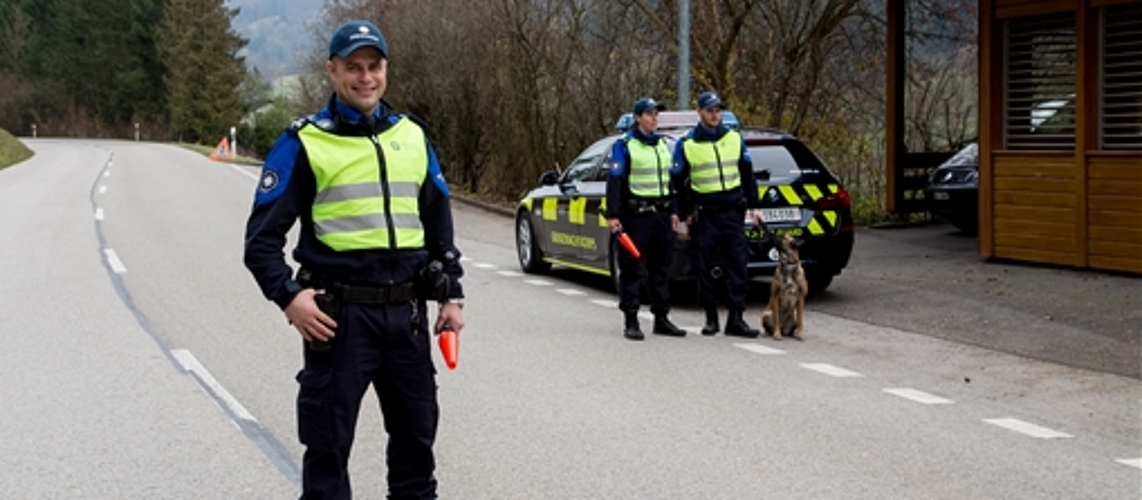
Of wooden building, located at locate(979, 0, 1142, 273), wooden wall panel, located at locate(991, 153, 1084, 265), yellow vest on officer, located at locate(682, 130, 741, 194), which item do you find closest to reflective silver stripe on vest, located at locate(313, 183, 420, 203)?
yellow vest on officer, located at locate(682, 130, 741, 194)

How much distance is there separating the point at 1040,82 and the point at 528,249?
5645 mm

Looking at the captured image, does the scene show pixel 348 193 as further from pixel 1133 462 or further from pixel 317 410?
pixel 1133 462

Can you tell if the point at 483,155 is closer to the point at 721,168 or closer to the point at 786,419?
the point at 721,168

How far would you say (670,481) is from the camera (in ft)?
21.3

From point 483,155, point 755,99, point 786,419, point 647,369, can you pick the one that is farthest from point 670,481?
point 483,155

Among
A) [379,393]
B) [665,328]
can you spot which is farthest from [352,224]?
[665,328]

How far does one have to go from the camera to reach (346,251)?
185 inches

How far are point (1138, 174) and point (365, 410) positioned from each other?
28.6ft

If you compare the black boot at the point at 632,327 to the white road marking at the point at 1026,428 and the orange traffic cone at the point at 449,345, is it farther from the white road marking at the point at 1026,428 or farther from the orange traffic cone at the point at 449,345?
the orange traffic cone at the point at 449,345

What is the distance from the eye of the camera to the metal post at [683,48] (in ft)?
61.3

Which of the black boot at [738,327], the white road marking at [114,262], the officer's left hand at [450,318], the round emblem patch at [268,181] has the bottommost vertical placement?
the black boot at [738,327]

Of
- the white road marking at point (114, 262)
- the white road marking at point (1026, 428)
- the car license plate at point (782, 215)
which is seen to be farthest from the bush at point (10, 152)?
the white road marking at point (1026, 428)

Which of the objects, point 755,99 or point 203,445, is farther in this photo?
point 755,99

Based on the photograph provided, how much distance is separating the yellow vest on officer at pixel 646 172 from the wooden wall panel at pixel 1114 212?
5315 mm
